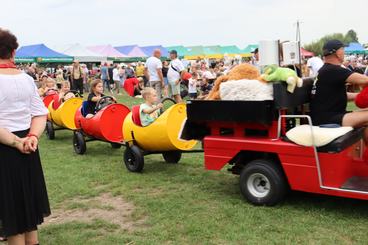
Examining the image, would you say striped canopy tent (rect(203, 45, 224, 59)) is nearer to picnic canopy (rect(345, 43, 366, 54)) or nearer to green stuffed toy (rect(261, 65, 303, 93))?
picnic canopy (rect(345, 43, 366, 54))

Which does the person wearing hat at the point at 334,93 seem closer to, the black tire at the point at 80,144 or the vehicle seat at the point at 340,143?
the vehicle seat at the point at 340,143

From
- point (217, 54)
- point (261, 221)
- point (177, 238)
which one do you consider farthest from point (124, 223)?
point (217, 54)

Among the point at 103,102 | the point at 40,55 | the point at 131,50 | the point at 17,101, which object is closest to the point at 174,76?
the point at 103,102

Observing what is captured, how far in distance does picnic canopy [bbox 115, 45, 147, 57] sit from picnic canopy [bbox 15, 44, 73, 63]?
9.20 m

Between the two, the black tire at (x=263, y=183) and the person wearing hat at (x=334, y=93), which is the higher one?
the person wearing hat at (x=334, y=93)

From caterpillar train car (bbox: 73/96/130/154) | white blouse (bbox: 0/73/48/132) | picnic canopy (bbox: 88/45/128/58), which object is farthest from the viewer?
picnic canopy (bbox: 88/45/128/58)

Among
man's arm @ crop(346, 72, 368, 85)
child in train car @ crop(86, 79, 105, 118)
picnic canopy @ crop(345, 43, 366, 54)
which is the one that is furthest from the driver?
picnic canopy @ crop(345, 43, 366, 54)

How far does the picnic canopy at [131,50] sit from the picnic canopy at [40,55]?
30.2 ft

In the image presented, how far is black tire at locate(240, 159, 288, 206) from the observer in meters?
4.39

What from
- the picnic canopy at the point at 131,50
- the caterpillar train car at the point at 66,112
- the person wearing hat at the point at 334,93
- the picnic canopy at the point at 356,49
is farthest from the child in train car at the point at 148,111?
the picnic canopy at the point at 356,49

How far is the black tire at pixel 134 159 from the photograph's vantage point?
6121mm

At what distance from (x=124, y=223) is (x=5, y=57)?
6.66ft

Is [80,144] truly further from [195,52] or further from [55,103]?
[195,52]

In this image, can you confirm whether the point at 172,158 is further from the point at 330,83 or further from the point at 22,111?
the point at 22,111
